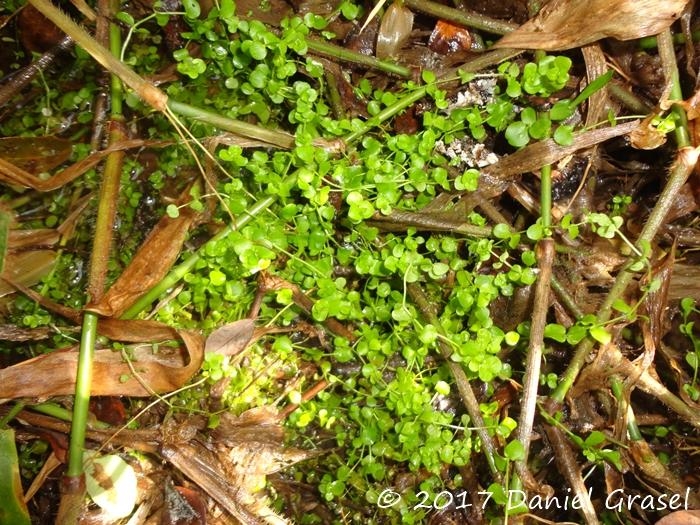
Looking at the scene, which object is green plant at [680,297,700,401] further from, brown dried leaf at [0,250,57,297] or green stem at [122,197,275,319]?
brown dried leaf at [0,250,57,297]

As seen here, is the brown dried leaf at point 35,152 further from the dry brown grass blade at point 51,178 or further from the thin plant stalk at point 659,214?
the thin plant stalk at point 659,214

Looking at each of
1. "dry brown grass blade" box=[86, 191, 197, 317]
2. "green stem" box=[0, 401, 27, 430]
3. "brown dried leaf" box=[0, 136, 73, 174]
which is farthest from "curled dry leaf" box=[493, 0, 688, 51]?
"green stem" box=[0, 401, 27, 430]

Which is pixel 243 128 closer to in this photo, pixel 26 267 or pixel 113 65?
pixel 113 65

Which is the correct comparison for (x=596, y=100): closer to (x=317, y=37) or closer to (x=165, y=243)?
(x=317, y=37)

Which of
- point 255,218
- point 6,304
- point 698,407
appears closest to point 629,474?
point 698,407

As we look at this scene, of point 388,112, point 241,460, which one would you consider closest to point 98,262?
point 241,460

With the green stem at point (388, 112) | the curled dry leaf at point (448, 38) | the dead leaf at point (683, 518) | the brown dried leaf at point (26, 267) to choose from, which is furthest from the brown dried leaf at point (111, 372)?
the dead leaf at point (683, 518)
